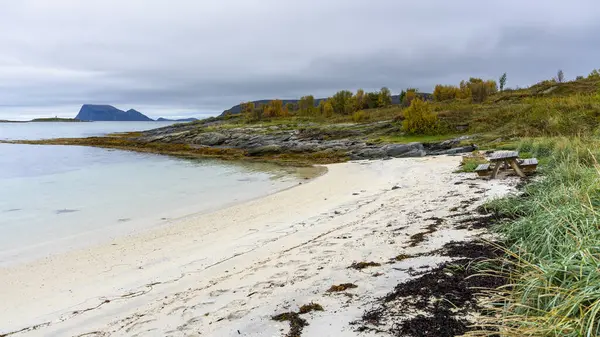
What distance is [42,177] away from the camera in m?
24.4

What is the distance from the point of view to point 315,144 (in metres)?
35.5

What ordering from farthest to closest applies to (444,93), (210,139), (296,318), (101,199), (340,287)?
1. (444,93)
2. (210,139)
3. (101,199)
4. (340,287)
5. (296,318)

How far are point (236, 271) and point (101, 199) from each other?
40.8ft

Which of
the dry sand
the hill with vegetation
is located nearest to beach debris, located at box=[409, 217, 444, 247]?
the dry sand

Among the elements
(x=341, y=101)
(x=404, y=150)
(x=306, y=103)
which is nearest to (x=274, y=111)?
(x=306, y=103)

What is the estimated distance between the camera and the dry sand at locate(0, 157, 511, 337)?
4.27 m

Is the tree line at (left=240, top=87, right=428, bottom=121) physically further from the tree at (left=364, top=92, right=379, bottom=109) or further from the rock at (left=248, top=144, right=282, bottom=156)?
the rock at (left=248, top=144, right=282, bottom=156)

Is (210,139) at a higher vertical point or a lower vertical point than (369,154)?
higher

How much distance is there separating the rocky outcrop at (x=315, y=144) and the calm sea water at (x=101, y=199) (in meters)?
7.84

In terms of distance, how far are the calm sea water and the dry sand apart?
1650mm

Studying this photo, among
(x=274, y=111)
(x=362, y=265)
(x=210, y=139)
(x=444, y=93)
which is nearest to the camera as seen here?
(x=362, y=265)

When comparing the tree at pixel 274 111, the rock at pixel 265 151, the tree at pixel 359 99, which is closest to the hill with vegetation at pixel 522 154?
the rock at pixel 265 151

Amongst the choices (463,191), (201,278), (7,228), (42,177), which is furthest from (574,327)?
(42,177)

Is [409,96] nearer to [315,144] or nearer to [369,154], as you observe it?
[315,144]
